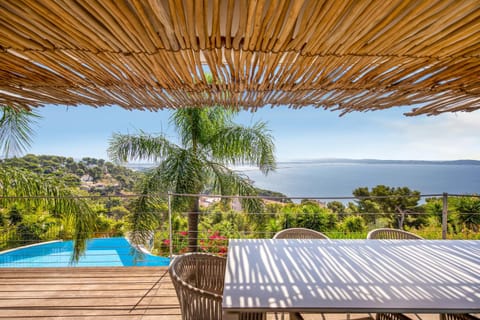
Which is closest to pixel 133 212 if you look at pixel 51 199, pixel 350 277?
pixel 51 199

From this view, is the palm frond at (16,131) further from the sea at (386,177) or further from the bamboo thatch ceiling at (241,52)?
the sea at (386,177)

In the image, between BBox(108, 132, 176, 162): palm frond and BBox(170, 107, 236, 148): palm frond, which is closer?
BBox(108, 132, 176, 162): palm frond

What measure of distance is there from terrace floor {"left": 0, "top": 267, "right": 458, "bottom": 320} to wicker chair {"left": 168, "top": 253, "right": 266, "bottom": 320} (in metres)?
0.64

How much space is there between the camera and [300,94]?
1.88 m

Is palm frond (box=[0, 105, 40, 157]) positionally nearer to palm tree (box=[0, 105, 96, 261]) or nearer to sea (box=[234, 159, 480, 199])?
palm tree (box=[0, 105, 96, 261])

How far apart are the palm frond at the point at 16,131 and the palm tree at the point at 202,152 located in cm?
146

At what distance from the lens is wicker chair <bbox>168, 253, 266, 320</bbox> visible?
142cm

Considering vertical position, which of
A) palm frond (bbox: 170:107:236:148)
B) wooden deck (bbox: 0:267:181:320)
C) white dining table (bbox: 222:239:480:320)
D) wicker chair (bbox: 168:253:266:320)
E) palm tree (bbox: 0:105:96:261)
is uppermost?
palm frond (bbox: 170:107:236:148)

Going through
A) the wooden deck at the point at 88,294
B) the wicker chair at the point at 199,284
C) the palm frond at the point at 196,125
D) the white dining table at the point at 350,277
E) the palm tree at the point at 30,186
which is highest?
the palm frond at the point at 196,125

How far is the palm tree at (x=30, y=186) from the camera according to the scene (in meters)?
3.96

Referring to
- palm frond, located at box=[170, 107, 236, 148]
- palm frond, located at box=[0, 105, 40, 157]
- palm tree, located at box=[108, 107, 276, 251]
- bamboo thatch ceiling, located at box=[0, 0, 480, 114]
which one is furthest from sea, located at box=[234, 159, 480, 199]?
bamboo thatch ceiling, located at box=[0, 0, 480, 114]

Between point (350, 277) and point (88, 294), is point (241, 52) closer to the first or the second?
point (350, 277)

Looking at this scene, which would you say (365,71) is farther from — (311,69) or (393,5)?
(393,5)

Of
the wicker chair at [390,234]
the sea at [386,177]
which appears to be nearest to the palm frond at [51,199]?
the wicker chair at [390,234]
